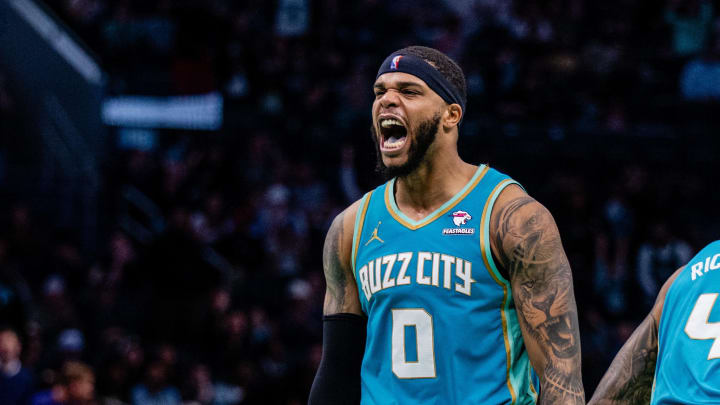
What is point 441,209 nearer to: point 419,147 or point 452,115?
point 419,147

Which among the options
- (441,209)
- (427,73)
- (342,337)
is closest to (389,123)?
(427,73)

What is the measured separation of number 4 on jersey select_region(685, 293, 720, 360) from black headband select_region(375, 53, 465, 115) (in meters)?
1.27

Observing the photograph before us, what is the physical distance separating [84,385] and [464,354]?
17.6 ft

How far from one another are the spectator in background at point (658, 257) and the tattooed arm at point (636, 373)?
770 cm

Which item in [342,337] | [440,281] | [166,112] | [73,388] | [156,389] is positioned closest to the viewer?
[440,281]

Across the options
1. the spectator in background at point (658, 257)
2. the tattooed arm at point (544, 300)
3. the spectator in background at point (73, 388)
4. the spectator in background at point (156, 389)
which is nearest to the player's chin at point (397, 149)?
the tattooed arm at point (544, 300)

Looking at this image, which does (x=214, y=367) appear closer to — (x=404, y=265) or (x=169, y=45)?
(x=169, y=45)

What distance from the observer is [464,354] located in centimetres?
407

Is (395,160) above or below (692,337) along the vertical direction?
above

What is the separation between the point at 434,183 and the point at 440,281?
47cm

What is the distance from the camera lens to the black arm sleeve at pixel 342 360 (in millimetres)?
4480

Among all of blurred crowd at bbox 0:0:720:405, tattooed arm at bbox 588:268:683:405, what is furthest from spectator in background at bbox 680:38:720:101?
tattooed arm at bbox 588:268:683:405

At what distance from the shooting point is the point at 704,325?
153 inches

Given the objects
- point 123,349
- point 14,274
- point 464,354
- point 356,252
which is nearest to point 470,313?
point 464,354
